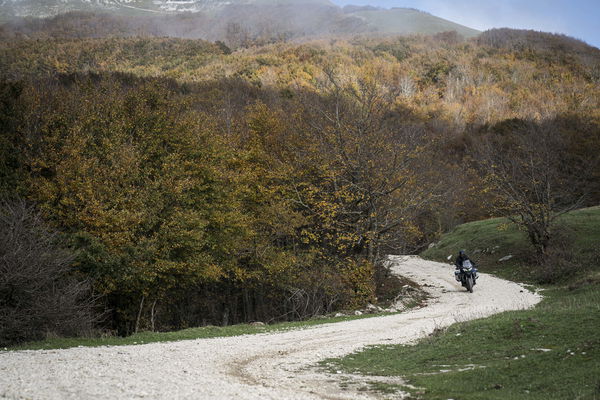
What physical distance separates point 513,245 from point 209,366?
34994 mm

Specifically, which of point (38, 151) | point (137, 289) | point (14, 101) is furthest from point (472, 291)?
point (14, 101)

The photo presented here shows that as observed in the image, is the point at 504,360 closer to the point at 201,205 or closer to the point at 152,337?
the point at 152,337

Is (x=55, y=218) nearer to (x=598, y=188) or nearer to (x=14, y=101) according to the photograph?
(x=14, y=101)

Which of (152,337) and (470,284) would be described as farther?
(470,284)

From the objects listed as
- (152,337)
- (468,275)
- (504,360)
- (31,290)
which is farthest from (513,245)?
(31,290)

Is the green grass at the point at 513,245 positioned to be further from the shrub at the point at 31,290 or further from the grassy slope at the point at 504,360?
the shrub at the point at 31,290

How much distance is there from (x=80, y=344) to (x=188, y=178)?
15.7m

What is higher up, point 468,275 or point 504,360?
point 504,360

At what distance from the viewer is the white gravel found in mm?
8414

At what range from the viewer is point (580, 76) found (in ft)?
417

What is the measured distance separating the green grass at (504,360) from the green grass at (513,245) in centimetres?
1625

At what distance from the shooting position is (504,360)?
1024cm

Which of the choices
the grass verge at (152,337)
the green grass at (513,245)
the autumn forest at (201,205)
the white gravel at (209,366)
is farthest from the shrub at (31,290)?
the green grass at (513,245)

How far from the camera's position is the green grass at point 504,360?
26.8 ft
